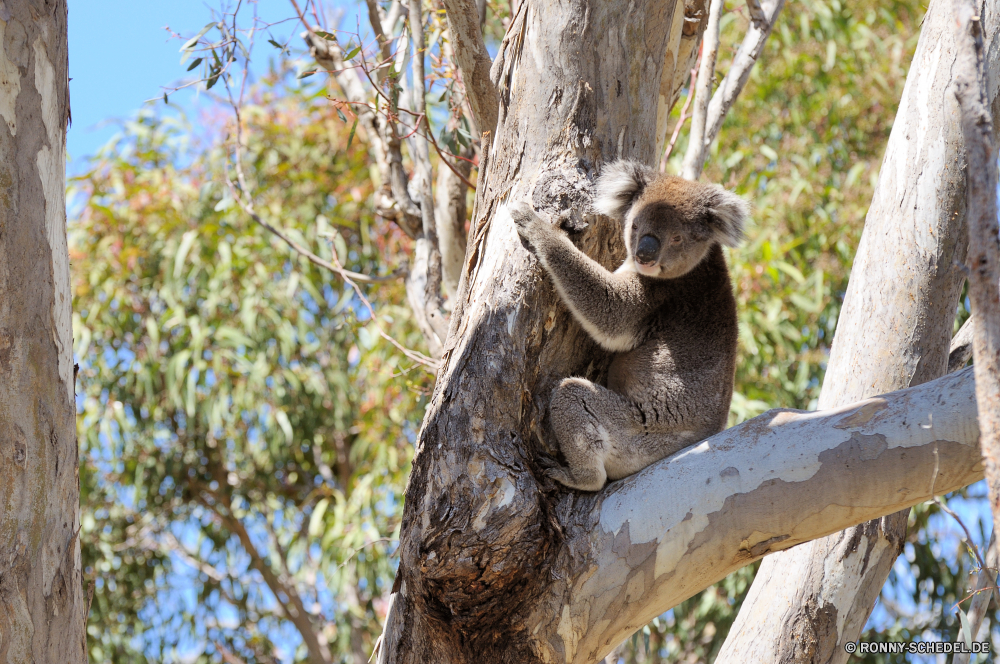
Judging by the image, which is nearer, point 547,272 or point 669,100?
point 547,272

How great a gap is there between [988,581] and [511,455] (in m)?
1.51

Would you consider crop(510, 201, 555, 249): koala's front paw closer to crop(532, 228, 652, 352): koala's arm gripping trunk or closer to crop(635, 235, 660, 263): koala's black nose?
crop(532, 228, 652, 352): koala's arm gripping trunk

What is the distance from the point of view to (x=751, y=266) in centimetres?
448

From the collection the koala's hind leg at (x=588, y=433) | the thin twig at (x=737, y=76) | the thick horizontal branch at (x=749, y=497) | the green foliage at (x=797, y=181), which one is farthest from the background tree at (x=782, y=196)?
the thick horizontal branch at (x=749, y=497)

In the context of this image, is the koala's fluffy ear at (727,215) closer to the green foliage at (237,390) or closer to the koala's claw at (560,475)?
the koala's claw at (560,475)

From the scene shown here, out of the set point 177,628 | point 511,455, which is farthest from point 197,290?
point 511,455

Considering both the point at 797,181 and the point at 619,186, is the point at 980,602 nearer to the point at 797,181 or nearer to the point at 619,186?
the point at 619,186

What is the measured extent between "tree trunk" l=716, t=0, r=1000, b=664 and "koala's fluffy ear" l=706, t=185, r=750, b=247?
349 mm

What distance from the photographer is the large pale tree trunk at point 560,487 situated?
5.27 ft

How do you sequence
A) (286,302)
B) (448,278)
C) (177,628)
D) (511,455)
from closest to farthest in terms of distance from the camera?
1. (511,455)
2. (448,278)
3. (286,302)
4. (177,628)

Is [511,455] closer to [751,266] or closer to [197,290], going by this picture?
[751,266]

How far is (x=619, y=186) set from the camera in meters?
2.11

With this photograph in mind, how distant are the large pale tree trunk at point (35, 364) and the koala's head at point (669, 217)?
3.86 feet

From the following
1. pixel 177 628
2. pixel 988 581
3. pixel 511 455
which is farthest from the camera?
pixel 177 628
